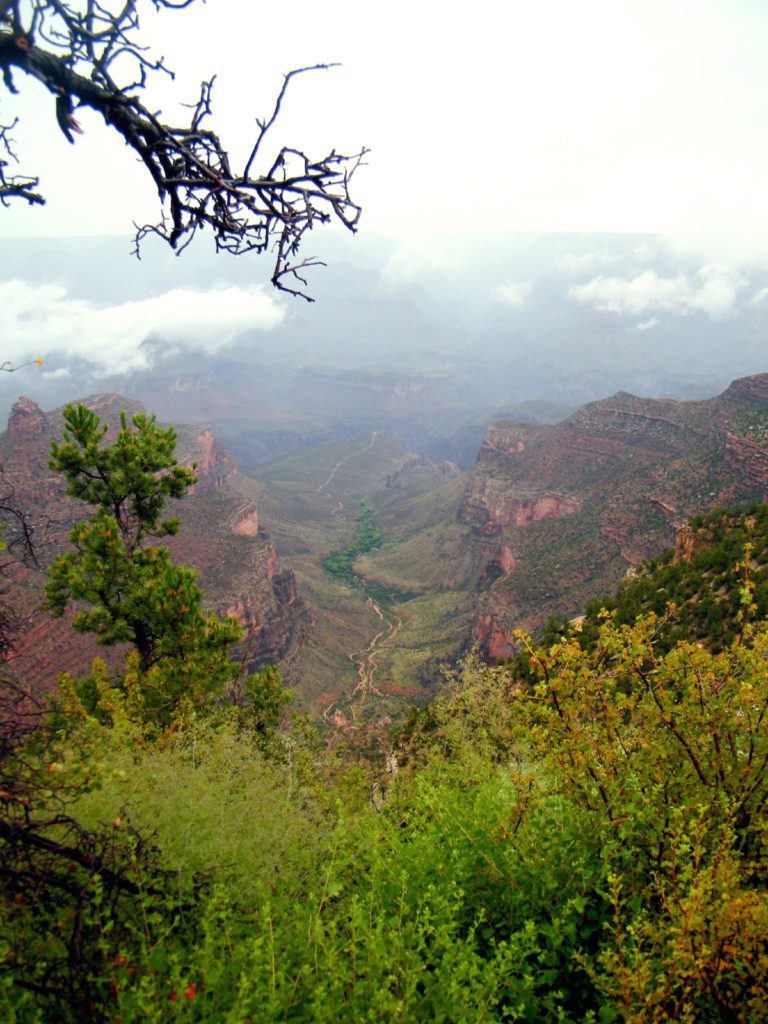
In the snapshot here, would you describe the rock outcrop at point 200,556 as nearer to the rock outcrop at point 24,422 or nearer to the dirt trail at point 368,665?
the rock outcrop at point 24,422

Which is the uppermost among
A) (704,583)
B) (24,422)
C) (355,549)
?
(24,422)

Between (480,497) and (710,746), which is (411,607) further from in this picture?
(710,746)

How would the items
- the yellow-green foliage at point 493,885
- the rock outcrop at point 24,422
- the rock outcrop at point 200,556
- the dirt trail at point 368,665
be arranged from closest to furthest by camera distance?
the yellow-green foliage at point 493,885 → the rock outcrop at point 200,556 → the dirt trail at point 368,665 → the rock outcrop at point 24,422

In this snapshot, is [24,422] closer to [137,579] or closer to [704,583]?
[137,579]

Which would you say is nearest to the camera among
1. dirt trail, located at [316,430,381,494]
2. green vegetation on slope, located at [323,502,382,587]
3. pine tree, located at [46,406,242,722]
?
pine tree, located at [46,406,242,722]

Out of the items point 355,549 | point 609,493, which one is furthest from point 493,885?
point 355,549

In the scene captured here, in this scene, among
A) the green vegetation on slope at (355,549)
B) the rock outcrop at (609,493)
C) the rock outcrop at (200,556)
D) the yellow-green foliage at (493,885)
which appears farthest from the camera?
the green vegetation on slope at (355,549)

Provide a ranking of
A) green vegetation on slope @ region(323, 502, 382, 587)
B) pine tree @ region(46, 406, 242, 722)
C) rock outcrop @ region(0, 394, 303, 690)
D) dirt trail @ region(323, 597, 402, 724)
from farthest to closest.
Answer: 1. green vegetation on slope @ region(323, 502, 382, 587)
2. dirt trail @ region(323, 597, 402, 724)
3. rock outcrop @ region(0, 394, 303, 690)
4. pine tree @ region(46, 406, 242, 722)

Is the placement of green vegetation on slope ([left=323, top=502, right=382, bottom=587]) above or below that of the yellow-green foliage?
below

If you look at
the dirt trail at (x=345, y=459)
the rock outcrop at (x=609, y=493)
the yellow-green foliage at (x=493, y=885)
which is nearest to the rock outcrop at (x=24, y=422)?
the rock outcrop at (x=609, y=493)

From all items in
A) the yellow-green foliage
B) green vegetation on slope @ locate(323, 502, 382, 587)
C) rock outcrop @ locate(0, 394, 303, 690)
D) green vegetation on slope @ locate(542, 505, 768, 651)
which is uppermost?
the yellow-green foliage

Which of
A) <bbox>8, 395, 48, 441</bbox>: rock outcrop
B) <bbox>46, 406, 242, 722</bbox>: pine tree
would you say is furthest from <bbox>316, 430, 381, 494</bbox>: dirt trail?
<bbox>46, 406, 242, 722</bbox>: pine tree

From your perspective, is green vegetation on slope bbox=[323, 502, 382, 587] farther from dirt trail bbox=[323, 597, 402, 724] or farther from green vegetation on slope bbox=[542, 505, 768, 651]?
green vegetation on slope bbox=[542, 505, 768, 651]

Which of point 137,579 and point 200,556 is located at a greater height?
point 137,579
